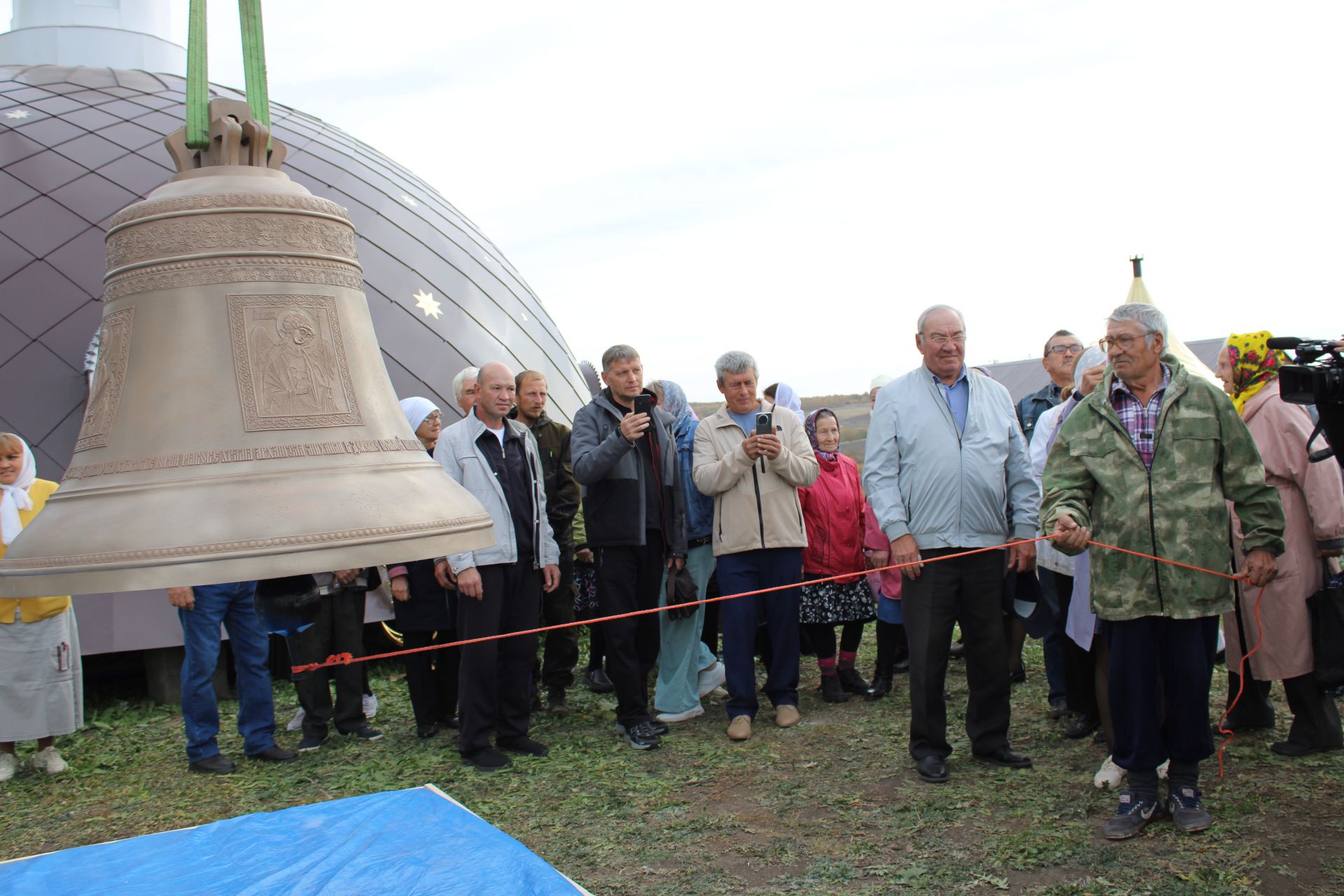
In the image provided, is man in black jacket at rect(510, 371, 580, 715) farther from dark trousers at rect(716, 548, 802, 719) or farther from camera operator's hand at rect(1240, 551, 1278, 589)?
camera operator's hand at rect(1240, 551, 1278, 589)

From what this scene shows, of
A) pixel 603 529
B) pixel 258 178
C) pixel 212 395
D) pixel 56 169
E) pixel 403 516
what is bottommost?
pixel 603 529

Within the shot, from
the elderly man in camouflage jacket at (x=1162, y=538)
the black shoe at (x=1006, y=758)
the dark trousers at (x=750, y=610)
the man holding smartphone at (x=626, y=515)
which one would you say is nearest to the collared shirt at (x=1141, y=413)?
the elderly man in camouflage jacket at (x=1162, y=538)

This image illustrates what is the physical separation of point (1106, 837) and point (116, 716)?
18.0 feet

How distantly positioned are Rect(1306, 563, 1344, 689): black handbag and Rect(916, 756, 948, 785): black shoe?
1531mm

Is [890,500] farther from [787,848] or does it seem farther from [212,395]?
[212,395]

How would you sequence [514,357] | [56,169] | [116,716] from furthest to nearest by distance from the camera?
[514,357], [56,169], [116,716]

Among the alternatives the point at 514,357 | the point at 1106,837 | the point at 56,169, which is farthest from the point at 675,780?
the point at 56,169

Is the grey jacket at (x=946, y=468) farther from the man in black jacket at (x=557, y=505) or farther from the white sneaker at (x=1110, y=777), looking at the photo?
the man in black jacket at (x=557, y=505)

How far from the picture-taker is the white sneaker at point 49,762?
5242 millimetres

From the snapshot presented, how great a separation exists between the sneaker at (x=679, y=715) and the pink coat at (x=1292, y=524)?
8.80 feet

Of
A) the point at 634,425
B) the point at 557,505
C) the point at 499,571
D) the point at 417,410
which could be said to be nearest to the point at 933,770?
the point at 634,425

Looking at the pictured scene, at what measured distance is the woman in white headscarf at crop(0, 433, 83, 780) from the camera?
511cm

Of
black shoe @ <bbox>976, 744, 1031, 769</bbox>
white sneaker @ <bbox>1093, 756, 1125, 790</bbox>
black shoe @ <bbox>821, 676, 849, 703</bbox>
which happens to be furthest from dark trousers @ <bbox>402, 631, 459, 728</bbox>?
white sneaker @ <bbox>1093, 756, 1125, 790</bbox>

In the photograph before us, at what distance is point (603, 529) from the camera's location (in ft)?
17.6
